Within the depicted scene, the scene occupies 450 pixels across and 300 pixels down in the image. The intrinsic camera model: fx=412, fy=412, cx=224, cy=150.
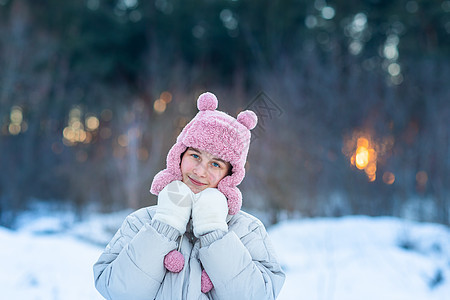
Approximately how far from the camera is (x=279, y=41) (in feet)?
38.3

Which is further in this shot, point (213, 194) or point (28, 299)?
point (28, 299)

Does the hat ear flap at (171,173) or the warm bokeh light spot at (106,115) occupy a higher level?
the warm bokeh light spot at (106,115)

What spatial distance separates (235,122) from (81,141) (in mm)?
12237

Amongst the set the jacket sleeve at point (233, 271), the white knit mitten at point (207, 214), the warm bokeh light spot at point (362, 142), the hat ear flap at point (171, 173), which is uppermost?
the warm bokeh light spot at point (362, 142)

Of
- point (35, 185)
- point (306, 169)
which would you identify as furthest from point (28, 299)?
point (35, 185)

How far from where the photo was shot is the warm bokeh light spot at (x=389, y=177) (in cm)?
910

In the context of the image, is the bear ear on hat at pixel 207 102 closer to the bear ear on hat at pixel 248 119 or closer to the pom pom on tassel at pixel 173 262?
the bear ear on hat at pixel 248 119

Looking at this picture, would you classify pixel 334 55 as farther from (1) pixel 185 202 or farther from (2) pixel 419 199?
(1) pixel 185 202

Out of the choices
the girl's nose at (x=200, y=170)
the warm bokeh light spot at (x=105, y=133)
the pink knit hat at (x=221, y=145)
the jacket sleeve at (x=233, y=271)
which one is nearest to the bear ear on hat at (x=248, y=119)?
the pink knit hat at (x=221, y=145)

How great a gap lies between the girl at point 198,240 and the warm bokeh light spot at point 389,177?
7.98m

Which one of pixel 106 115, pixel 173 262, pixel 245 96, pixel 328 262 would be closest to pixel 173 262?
pixel 173 262

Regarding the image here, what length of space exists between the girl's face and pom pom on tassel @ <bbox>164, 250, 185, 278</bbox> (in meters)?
0.33

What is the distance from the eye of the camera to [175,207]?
1.69 m

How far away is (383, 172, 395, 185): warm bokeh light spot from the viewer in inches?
358
